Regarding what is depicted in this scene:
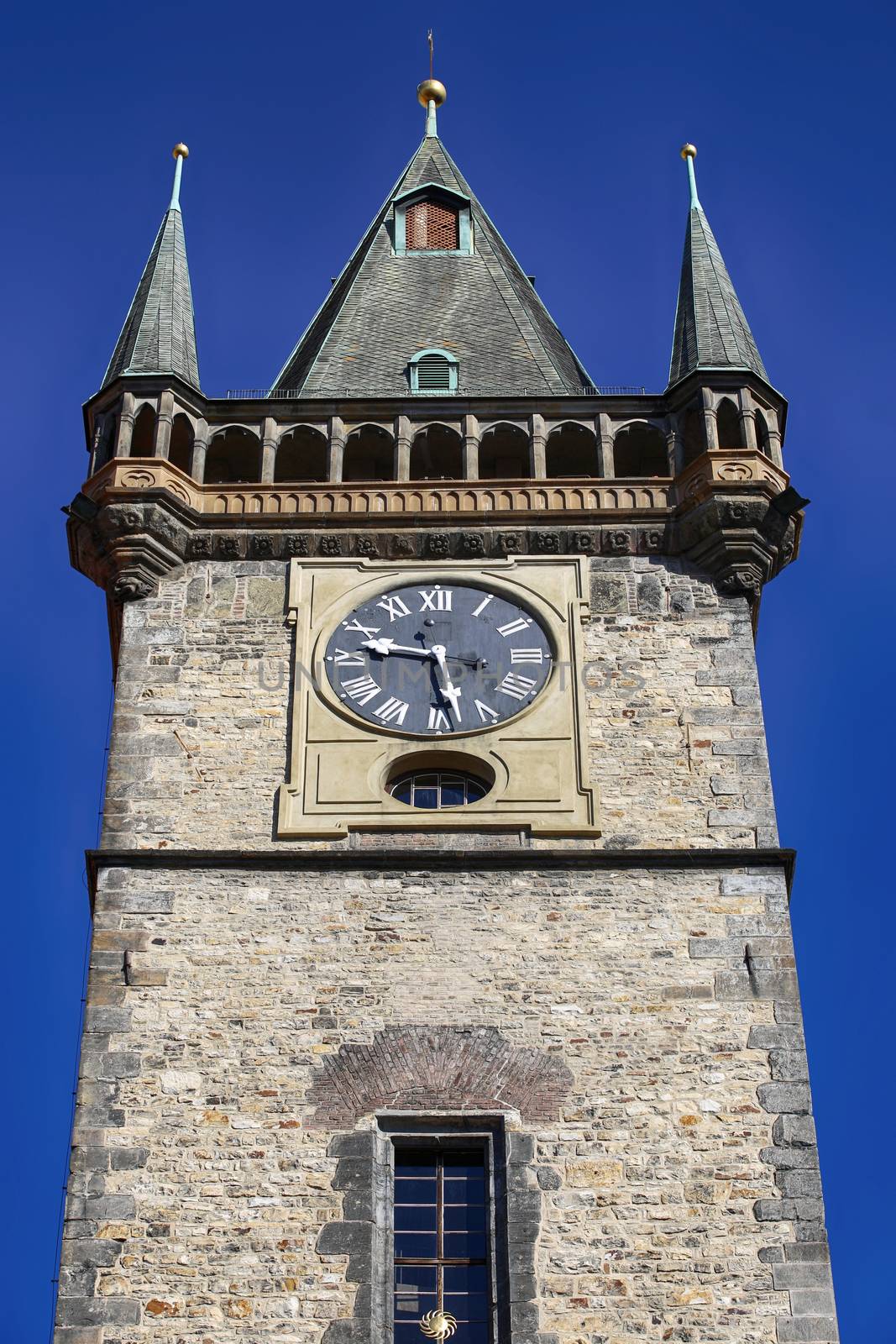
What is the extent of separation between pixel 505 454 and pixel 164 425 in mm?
3265

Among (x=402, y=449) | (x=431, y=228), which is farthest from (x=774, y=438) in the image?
(x=431, y=228)

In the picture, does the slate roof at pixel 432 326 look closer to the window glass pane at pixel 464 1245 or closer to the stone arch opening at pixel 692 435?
the stone arch opening at pixel 692 435

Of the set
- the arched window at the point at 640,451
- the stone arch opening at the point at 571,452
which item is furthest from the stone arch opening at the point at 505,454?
the arched window at the point at 640,451

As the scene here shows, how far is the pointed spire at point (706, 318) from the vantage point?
2575 centimetres

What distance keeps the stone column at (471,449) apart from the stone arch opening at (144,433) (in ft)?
9.41

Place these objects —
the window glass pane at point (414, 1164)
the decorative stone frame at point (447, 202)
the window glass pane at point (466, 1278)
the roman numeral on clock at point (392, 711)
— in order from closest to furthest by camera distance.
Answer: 1. the window glass pane at point (466, 1278)
2. the window glass pane at point (414, 1164)
3. the roman numeral on clock at point (392, 711)
4. the decorative stone frame at point (447, 202)

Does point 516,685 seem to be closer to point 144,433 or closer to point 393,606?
point 393,606

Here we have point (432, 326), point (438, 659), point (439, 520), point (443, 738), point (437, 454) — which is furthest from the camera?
point (432, 326)

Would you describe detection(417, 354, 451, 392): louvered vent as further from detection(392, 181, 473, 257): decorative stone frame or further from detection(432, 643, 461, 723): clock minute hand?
detection(432, 643, 461, 723): clock minute hand

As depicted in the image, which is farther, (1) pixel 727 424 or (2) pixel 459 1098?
(1) pixel 727 424

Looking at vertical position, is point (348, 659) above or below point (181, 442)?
below

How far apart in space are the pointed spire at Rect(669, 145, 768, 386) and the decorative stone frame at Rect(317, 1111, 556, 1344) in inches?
344

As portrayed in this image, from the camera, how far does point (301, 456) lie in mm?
25875

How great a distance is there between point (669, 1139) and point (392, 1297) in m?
2.29
